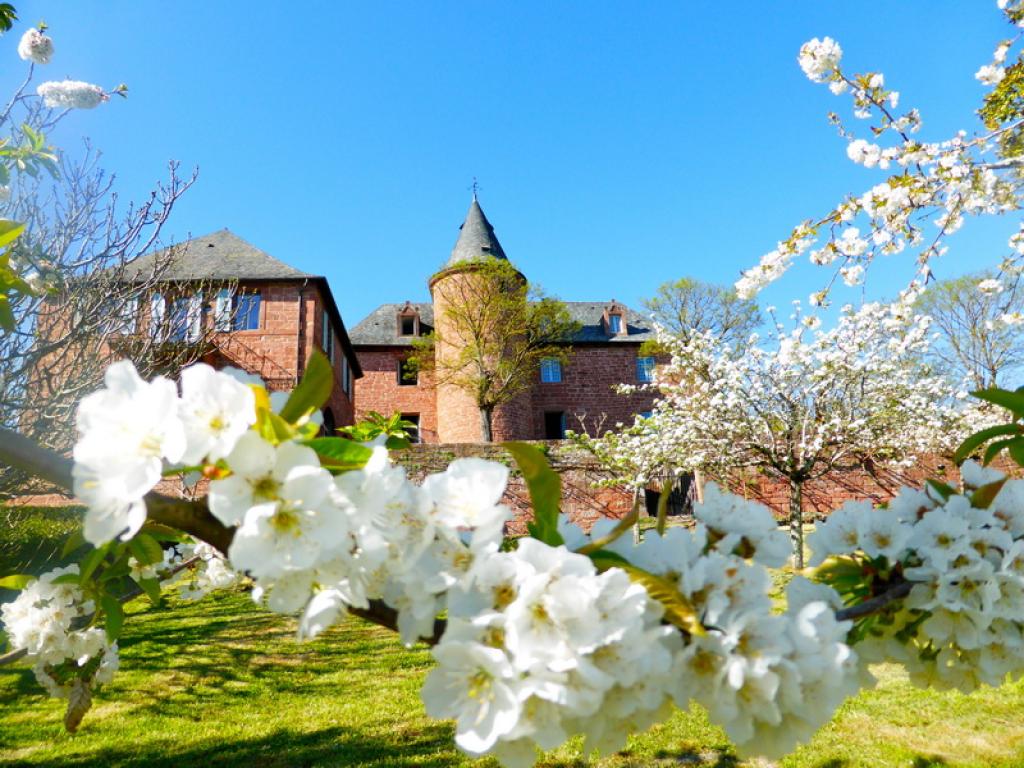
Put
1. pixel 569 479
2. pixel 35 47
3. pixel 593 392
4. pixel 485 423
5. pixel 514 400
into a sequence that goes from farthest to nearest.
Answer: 1. pixel 593 392
2. pixel 514 400
3. pixel 485 423
4. pixel 569 479
5. pixel 35 47

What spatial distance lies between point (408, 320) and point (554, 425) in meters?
7.08

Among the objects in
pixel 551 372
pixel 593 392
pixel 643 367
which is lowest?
pixel 593 392

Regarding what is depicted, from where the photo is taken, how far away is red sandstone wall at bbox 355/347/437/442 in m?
23.1

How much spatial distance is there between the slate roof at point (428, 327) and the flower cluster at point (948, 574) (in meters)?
22.7

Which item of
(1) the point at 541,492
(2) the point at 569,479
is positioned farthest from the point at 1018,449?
(2) the point at 569,479

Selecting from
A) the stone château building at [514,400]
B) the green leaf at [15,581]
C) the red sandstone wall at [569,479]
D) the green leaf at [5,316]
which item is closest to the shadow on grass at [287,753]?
the green leaf at [15,581]

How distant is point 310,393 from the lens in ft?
2.28

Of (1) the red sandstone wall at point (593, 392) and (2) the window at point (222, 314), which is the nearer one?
(2) the window at point (222, 314)

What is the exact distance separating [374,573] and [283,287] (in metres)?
16.4

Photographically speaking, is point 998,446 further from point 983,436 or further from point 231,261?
point 231,261

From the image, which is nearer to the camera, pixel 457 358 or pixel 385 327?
pixel 457 358

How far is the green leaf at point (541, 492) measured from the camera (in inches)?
29.3

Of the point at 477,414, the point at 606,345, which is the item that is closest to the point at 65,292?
the point at 477,414

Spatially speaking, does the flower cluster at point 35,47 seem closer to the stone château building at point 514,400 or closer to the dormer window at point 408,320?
the stone château building at point 514,400
